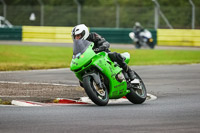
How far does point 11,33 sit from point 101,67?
28803mm

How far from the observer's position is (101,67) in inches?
400

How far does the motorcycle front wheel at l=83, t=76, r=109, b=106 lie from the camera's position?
9828mm

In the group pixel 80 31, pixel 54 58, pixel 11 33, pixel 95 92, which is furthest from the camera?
pixel 11 33

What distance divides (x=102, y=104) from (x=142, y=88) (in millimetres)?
1177

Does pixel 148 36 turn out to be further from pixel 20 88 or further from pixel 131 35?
pixel 20 88

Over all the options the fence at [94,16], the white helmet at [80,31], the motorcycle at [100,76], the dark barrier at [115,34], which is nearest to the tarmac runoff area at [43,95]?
the motorcycle at [100,76]

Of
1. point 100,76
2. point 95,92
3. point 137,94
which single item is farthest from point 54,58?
point 95,92

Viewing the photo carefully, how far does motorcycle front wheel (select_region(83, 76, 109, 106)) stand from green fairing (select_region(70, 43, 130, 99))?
20cm

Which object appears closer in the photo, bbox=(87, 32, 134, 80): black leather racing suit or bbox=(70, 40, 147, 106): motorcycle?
bbox=(70, 40, 147, 106): motorcycle

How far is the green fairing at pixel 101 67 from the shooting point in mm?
10094

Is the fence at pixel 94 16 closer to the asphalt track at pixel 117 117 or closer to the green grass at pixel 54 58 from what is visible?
the green grass at pixel 54 58

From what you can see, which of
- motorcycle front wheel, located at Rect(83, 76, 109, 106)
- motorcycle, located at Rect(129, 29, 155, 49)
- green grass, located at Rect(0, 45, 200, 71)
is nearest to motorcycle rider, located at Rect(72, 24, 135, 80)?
motorcycle front wheel, located at Rect(83, 76, 109, 106)

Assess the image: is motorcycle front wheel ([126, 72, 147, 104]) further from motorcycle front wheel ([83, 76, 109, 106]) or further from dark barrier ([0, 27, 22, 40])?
dark barrier ([0, 27, 22, 40])

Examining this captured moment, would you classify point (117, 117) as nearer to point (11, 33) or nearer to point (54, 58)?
point (54, 58)
